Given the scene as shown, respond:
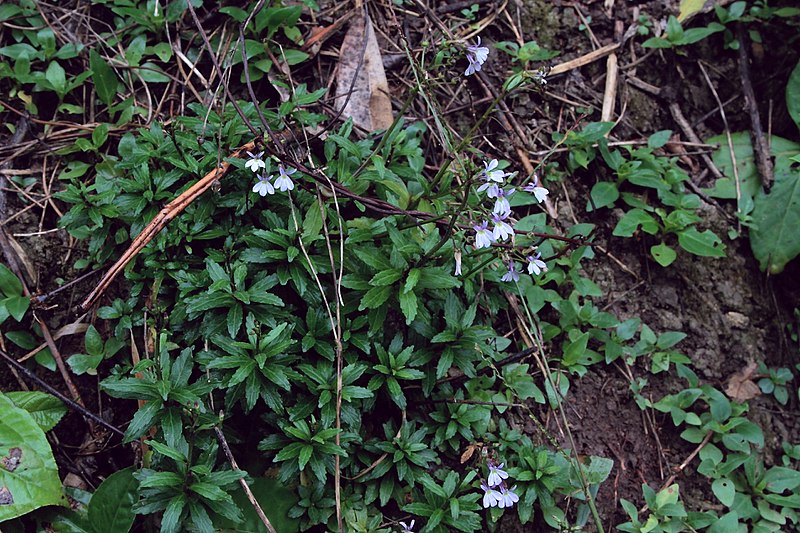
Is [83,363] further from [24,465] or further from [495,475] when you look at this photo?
[495,475]

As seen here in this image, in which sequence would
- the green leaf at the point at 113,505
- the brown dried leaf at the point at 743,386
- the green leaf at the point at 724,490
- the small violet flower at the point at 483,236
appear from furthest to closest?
1. the brown dried leaf at the point at 743,386
2. the green leaf at the point at 724,490
3. the green leaf at the point at 113,505
4. the small violet flower at the point at 483,236

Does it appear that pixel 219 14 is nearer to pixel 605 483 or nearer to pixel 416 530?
pixel 416 530

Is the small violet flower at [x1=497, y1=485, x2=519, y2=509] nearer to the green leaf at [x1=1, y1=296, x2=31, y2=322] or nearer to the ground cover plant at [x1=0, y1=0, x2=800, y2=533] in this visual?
the ground cover plant at [x1=0, y1=0, x2=800, y2=533]

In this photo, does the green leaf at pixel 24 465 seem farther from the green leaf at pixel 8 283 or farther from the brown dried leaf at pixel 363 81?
the brown dried leaf at pixel 363 81

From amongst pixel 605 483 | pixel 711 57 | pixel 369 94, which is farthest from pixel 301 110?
pixel 711 57

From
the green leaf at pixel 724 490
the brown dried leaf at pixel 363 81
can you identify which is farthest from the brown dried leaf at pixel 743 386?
the brown dried leaf at pixel 363 81

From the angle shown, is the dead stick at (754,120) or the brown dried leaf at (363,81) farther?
the dead stick at (754,120)
